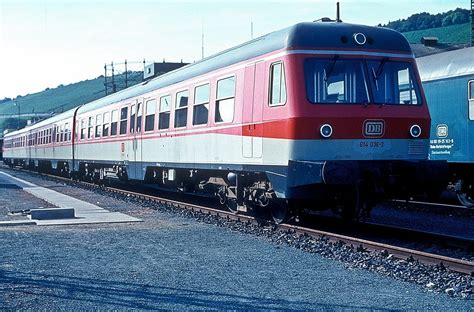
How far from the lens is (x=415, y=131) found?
1120 centimetres

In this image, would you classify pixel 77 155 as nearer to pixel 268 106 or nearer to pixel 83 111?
pixel 83 111

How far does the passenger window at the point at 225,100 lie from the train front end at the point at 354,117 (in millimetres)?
2189

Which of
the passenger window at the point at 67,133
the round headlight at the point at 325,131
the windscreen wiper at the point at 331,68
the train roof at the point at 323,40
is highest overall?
the train roof at the point at 323,40

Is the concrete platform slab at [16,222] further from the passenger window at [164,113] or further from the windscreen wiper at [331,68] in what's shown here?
the windscreen wiper at [331,68]

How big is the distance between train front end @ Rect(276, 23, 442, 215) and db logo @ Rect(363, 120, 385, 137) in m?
0.02

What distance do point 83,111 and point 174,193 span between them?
27.5 ft

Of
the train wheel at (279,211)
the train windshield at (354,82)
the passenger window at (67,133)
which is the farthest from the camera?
the passenger window at (67,133)

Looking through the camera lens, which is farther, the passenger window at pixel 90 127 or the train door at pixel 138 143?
Answer: the passenger window at pixel 90 127

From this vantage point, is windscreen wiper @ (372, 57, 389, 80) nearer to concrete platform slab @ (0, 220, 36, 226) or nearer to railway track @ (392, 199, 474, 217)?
railway track @ (392, 199, 474, 217)

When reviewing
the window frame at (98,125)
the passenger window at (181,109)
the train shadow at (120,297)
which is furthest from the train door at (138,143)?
the train shadow at (120,297)

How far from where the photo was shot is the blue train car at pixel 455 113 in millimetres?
15558

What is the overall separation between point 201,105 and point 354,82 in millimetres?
4147

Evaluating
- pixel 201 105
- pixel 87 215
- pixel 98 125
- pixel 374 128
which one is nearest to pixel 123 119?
pixel 98 125

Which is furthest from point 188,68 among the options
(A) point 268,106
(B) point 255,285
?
(B) point 255,285
